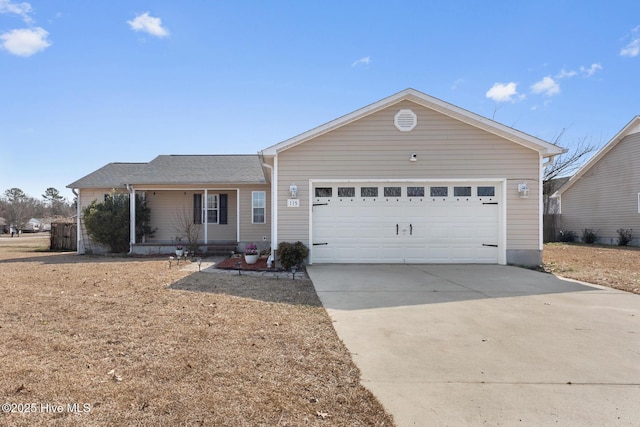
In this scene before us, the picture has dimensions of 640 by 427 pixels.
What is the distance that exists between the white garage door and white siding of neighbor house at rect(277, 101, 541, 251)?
14.9 inches

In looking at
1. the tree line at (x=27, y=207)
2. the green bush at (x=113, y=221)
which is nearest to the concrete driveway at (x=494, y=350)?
the green bush at (x=113, y=221)

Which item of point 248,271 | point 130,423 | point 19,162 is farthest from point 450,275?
point 19,162

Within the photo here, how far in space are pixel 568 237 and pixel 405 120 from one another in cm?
1825

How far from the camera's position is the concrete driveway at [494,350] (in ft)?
8.03

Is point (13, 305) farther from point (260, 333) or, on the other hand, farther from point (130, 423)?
point (130, 423)

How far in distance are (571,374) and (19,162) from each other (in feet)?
105

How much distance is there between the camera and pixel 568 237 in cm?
2134

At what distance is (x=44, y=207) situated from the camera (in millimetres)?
58688

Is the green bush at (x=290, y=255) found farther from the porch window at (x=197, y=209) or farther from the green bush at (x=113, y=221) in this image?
the green bush at (x=113, y=221)

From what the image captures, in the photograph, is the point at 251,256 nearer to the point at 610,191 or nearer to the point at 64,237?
the point at 64,237

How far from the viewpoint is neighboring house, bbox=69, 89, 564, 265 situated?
9.34 m

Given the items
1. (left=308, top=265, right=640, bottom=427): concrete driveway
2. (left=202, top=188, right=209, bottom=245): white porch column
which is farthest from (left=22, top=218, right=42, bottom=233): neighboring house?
(left=308, top=265, right=640, bottom=427): concrete driveway

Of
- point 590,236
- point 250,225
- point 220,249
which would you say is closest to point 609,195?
point 590,236

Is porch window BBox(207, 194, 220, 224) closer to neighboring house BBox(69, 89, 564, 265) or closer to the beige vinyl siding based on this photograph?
the beige vinyl siding
